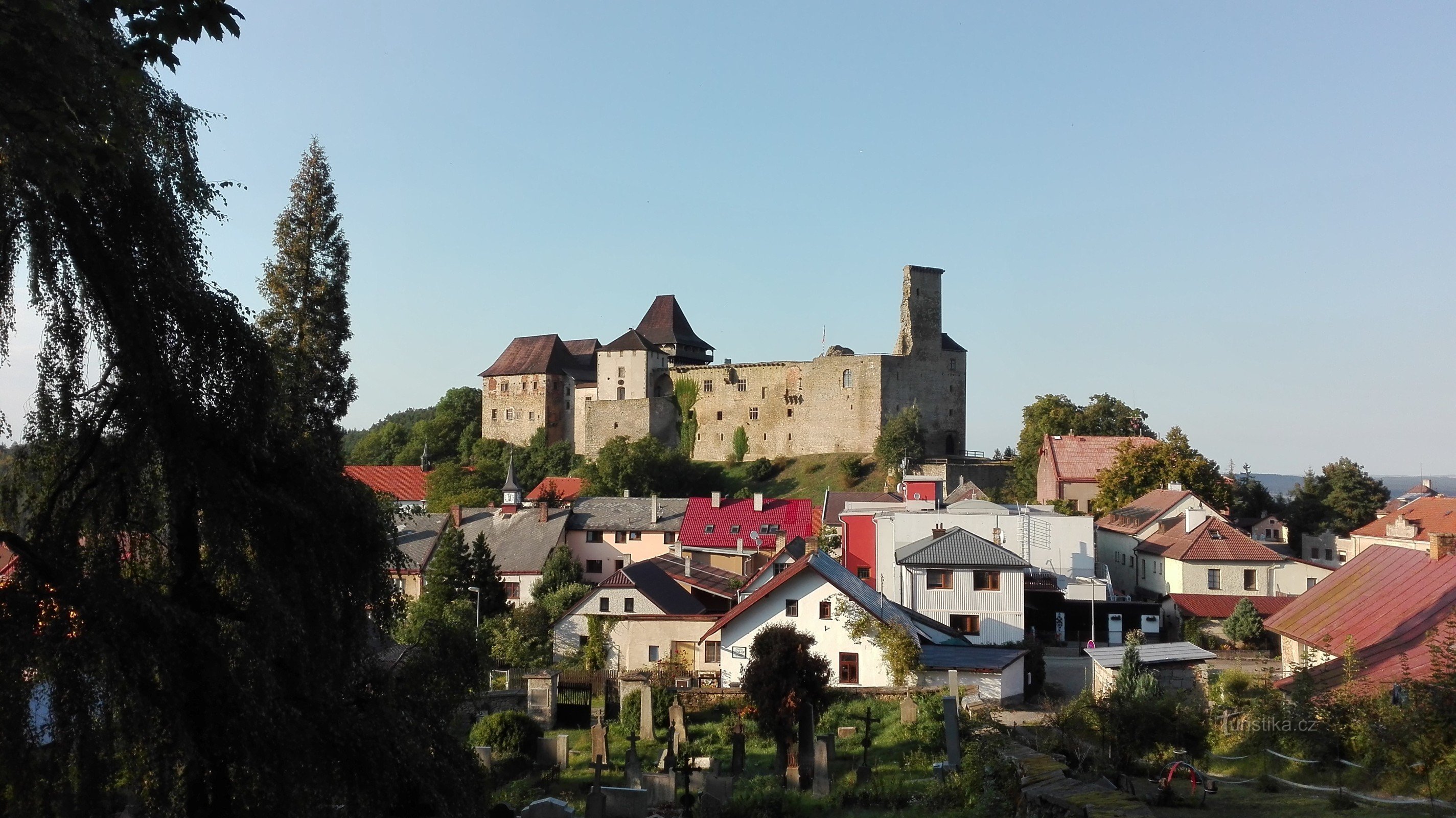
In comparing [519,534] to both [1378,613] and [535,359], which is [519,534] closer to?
[1378,613]

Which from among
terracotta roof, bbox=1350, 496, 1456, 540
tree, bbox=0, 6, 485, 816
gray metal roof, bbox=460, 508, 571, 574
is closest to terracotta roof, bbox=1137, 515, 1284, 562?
terracotta roof, bbox=1350, 496, 1456, 540

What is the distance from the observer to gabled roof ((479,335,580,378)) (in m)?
83.1

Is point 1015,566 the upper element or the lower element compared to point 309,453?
lower

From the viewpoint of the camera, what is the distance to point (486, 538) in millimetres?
42219

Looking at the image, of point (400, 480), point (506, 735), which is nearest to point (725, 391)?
point (400, 480)

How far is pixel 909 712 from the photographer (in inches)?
800

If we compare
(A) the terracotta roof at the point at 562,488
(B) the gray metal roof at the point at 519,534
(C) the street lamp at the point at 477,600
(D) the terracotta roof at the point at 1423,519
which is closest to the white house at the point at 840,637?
(C) the street lamp at the point at 477,600

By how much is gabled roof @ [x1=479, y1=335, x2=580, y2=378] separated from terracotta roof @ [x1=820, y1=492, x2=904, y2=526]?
116 feet

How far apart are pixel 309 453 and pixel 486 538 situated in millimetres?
33872

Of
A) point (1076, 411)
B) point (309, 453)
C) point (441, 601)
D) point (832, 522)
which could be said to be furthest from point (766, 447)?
point (309, 453)

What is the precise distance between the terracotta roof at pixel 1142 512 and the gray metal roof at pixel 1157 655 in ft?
57.2

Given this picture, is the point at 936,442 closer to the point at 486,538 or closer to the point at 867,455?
the point at 867,455

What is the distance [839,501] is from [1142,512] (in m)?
12.8

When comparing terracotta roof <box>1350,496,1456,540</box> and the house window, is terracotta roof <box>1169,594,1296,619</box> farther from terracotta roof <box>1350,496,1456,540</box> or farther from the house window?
terracotta roof <box>1350,496,1456,540</box>
